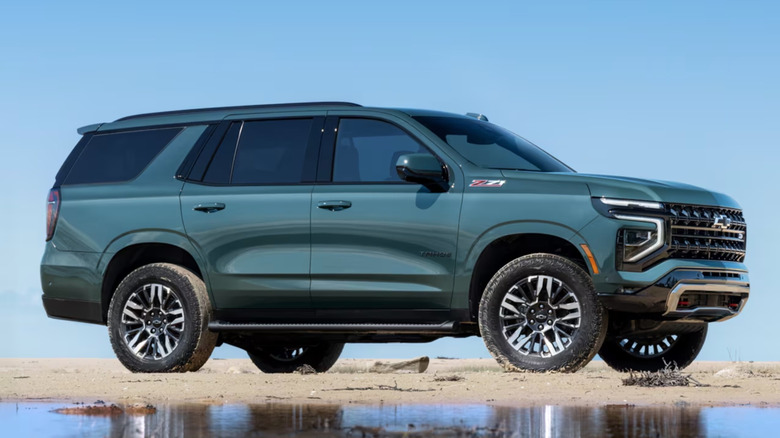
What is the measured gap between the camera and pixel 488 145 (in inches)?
421

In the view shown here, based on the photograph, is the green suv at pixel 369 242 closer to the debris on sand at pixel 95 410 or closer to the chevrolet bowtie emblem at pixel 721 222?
the chevrolet bowtie emblem at pixel 721 222

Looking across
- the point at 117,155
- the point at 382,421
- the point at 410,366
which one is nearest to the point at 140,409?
the point at 382,421

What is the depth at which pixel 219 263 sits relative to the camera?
1091 cm

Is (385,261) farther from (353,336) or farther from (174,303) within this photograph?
(174,303)

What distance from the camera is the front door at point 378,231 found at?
32.8ft

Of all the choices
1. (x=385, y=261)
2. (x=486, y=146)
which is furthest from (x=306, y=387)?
(x=486, y=146)

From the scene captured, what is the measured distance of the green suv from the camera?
966 cm

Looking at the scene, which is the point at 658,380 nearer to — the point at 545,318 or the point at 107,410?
the point at 545,318

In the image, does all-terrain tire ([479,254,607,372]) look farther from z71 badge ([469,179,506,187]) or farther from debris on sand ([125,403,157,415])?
debris on sand ([125,403,157,415])

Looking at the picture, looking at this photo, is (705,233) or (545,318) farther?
(705,233)

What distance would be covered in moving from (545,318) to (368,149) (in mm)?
2274

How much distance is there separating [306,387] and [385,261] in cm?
147

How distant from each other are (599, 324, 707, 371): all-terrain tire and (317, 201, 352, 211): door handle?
120 inches

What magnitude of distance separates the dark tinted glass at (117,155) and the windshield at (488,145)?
9.32ft
